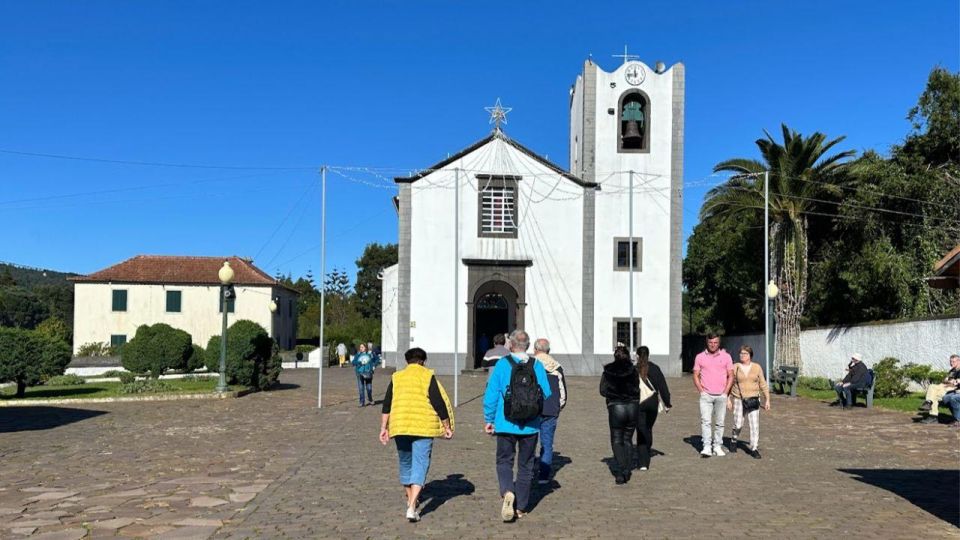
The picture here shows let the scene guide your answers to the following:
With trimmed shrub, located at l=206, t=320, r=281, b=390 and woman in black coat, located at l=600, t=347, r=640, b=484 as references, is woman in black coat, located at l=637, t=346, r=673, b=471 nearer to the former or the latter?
woman in black coat, located at l=600, t=347, r=640, b=484

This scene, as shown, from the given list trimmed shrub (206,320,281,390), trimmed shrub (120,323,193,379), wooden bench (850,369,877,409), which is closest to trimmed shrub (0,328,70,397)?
trimmed shrub (120,323,193,379)

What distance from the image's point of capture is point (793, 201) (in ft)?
98.1

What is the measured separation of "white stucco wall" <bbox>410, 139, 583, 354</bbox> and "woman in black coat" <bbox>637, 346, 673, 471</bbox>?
905 inches

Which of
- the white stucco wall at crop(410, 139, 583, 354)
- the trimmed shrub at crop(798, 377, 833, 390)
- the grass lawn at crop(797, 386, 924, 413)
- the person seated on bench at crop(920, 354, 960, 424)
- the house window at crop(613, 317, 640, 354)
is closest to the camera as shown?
the person seated on bench at crop(920, 354, 960, 424)

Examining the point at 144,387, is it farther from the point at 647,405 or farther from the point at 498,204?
the point at 498,204

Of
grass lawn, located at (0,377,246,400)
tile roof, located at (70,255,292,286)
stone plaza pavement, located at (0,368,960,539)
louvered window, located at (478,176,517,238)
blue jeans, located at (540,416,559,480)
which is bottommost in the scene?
grass lawn, located at (0,377,246,400)

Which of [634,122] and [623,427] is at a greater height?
[634,122]

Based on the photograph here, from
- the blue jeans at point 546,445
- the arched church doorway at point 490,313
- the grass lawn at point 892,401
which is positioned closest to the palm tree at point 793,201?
the grass lawn at point 892,401

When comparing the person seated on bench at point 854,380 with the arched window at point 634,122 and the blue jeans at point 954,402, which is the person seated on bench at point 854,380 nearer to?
the blue jeans at point 954,402

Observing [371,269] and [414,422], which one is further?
[371,269]

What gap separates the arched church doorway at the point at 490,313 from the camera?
34.6 meters

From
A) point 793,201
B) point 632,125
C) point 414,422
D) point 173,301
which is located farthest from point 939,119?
point 173,301

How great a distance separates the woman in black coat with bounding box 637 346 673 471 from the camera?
1045 centimetres

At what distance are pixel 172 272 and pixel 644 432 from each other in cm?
4404
